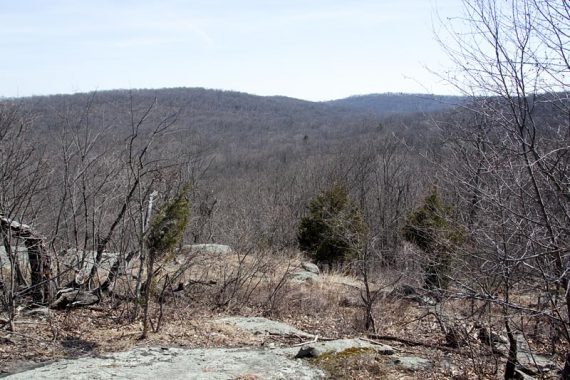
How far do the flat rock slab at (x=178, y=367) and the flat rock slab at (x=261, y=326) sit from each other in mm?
1240

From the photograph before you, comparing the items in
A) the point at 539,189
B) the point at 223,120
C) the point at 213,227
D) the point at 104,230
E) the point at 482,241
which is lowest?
the point at 213,227

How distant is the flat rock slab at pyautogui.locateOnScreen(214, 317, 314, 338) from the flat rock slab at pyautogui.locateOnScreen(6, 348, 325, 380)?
124 cm

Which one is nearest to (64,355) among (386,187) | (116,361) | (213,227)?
(116,361)

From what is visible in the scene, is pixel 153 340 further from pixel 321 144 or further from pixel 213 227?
pixel 321 144

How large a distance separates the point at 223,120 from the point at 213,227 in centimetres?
7992

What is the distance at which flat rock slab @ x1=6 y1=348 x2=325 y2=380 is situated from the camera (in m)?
6.55

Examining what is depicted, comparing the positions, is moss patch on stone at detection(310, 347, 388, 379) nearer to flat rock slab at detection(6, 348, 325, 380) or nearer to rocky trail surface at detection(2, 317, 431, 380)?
rocky trail surface at detection(2, 317, 431, 380)

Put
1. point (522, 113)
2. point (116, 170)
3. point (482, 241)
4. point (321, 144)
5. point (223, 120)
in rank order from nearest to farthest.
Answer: point (522, 113), point (482, 241), point (116, 170), point (321, 144), point (223, 120)

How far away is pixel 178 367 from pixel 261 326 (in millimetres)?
2600

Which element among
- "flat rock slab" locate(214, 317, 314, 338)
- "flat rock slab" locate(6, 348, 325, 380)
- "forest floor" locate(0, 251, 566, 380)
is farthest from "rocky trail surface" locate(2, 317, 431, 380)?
"flat rock slab" locate(214, 317, 314, 338)

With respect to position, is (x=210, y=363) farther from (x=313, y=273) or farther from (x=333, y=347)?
(x=313, y=273)

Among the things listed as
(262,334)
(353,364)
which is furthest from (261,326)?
(353,364)

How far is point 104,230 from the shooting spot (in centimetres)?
1165

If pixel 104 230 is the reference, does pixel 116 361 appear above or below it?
below
